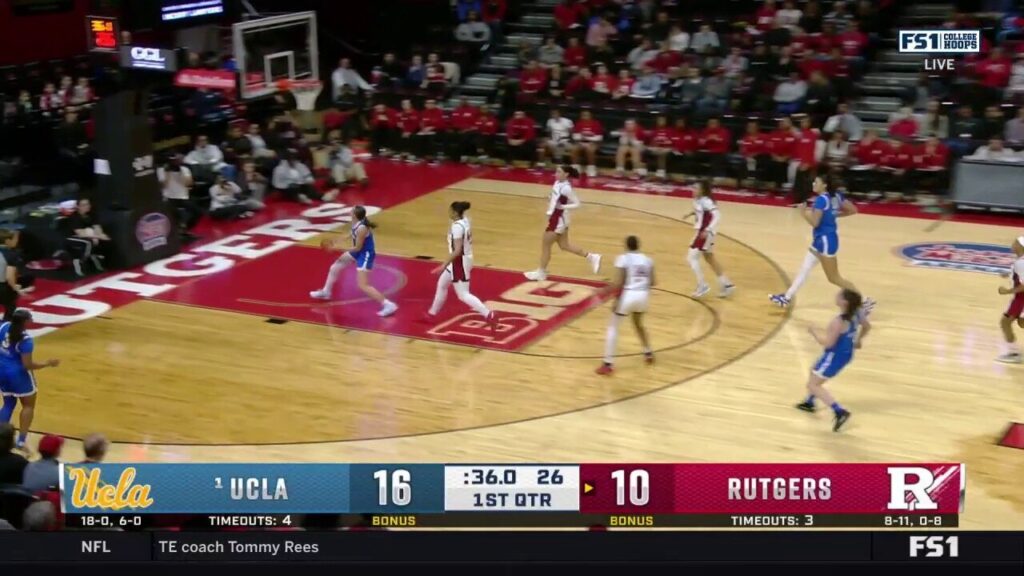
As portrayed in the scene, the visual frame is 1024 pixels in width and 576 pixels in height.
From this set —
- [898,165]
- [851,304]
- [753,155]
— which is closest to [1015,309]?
[851,304]

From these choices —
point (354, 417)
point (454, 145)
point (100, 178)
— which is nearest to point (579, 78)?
point (454, 145)

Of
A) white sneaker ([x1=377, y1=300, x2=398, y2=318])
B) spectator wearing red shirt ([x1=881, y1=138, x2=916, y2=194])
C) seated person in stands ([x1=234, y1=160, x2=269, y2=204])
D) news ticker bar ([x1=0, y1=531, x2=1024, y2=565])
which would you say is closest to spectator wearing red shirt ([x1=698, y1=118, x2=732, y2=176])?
spectator wearing red shirt ([x1=881, y1=138, x2=916, y2=194])

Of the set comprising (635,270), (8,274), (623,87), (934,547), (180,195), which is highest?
(623,87)

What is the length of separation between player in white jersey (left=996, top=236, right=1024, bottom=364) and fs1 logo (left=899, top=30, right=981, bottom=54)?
1111 cm

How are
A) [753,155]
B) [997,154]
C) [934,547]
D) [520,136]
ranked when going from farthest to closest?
[520,136]
[753,155]
[997,154]
[934,547]

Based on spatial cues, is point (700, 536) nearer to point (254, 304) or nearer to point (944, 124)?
point (254, 304)

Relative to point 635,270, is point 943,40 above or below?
above

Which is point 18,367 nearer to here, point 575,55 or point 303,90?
point 303,90

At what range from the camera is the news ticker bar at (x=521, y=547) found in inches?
315

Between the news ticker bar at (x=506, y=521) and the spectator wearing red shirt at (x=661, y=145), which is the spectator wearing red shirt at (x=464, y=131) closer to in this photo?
the spectator wearing red shirt at (x=661, y=145)

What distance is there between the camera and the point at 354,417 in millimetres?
13094

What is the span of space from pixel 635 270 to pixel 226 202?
9503 millimetres

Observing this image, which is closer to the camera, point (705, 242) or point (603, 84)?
point (705, 242)

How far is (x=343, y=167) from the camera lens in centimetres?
2342
